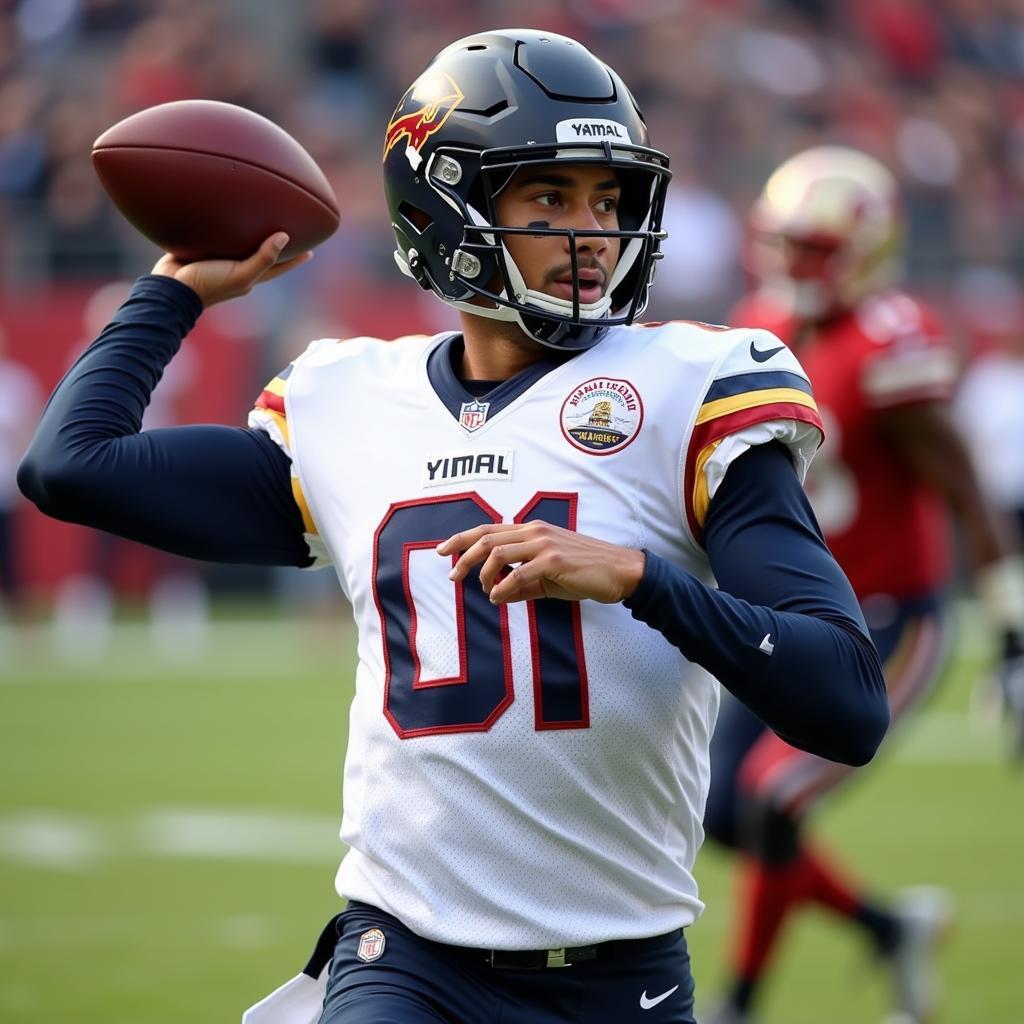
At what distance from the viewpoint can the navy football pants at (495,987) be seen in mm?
2562

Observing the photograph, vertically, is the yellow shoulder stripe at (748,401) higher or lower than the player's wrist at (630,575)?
higher

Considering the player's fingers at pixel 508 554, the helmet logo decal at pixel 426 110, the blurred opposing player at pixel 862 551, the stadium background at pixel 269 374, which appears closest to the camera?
the player's fingers at pixel 508 554

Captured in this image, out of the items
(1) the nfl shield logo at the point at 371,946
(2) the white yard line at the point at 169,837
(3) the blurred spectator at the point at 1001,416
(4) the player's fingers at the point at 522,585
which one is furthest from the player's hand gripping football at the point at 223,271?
(3) the blurred spectator at the point at 1001,416

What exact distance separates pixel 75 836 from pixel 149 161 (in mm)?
4521

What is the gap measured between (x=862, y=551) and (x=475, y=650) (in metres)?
2.72

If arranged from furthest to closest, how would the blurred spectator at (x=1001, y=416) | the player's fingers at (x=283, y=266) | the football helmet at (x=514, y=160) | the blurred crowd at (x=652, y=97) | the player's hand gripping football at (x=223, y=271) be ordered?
the blurred crowd at (x=652, y=97), the blurred spectator at (x=1001, y=416), the player's fingers at (x=283, y=266), the player's hand gripping football at (x=223, y=271), the football helmet at (x=514, y=160)

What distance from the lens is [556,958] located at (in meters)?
2.58

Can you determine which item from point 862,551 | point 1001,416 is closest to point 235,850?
point 862,551

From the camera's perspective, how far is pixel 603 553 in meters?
2.38

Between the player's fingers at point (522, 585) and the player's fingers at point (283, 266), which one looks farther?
the player's fingers at point (283, 266)

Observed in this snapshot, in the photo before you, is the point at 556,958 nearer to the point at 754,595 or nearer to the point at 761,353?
the point at 754,595

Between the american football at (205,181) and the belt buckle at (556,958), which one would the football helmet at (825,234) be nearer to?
the american football at (205,181)

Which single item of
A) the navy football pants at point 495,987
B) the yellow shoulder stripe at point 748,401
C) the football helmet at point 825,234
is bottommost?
the football helmet at point 825,234

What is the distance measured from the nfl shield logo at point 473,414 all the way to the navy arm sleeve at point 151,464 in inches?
12.8
